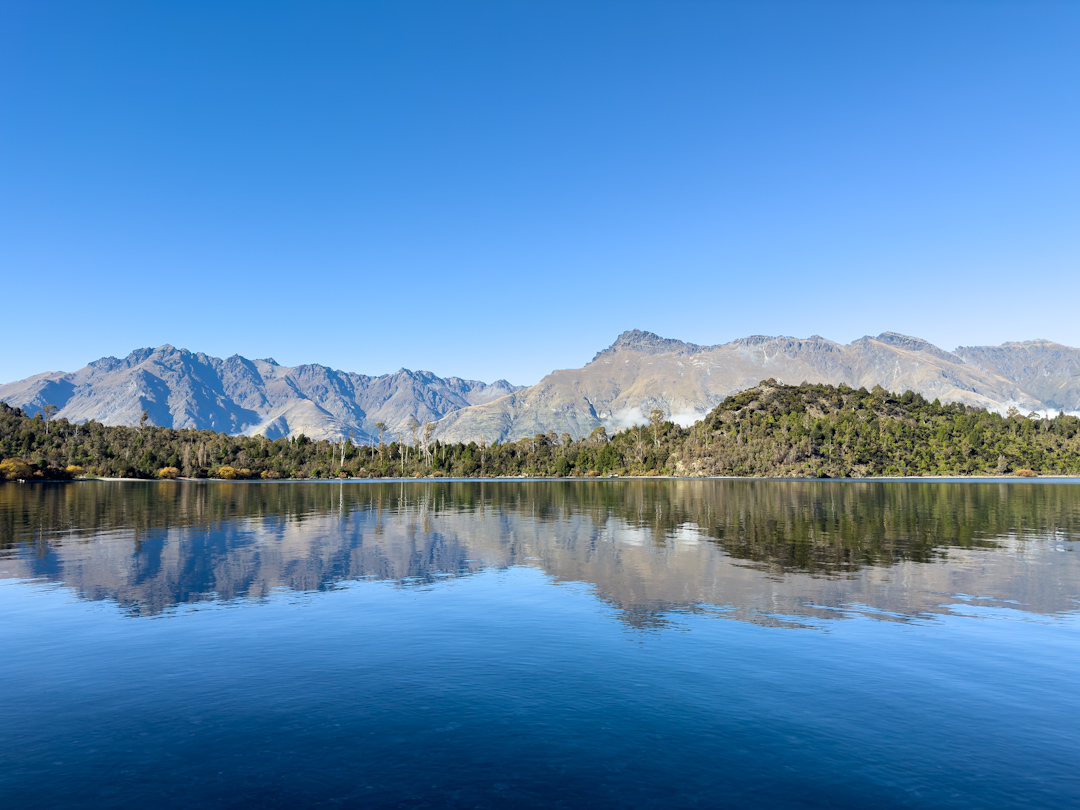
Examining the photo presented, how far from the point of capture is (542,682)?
80.2 feet

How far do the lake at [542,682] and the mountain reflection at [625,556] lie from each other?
510 millimetres

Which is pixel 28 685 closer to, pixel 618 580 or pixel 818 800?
pixel 818 800

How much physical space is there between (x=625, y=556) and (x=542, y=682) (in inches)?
1294

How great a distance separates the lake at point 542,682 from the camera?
16.8 meters

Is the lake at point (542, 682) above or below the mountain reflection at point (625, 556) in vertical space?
above

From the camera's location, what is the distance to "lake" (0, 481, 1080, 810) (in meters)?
16.8

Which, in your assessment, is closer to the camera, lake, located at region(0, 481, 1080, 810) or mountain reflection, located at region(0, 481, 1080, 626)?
lake, located at region(0, 481, 1080, 810)

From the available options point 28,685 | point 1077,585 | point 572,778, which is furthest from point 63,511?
point 1077,585

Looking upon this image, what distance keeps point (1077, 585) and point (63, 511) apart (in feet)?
441

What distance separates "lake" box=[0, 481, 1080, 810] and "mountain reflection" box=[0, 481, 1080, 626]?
1.67ft

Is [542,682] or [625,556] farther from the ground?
[542,682]

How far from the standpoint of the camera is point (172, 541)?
66125mm

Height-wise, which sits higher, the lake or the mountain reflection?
the lake

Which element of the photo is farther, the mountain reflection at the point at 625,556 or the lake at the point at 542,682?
the mountain reflection at the point at 625,556
